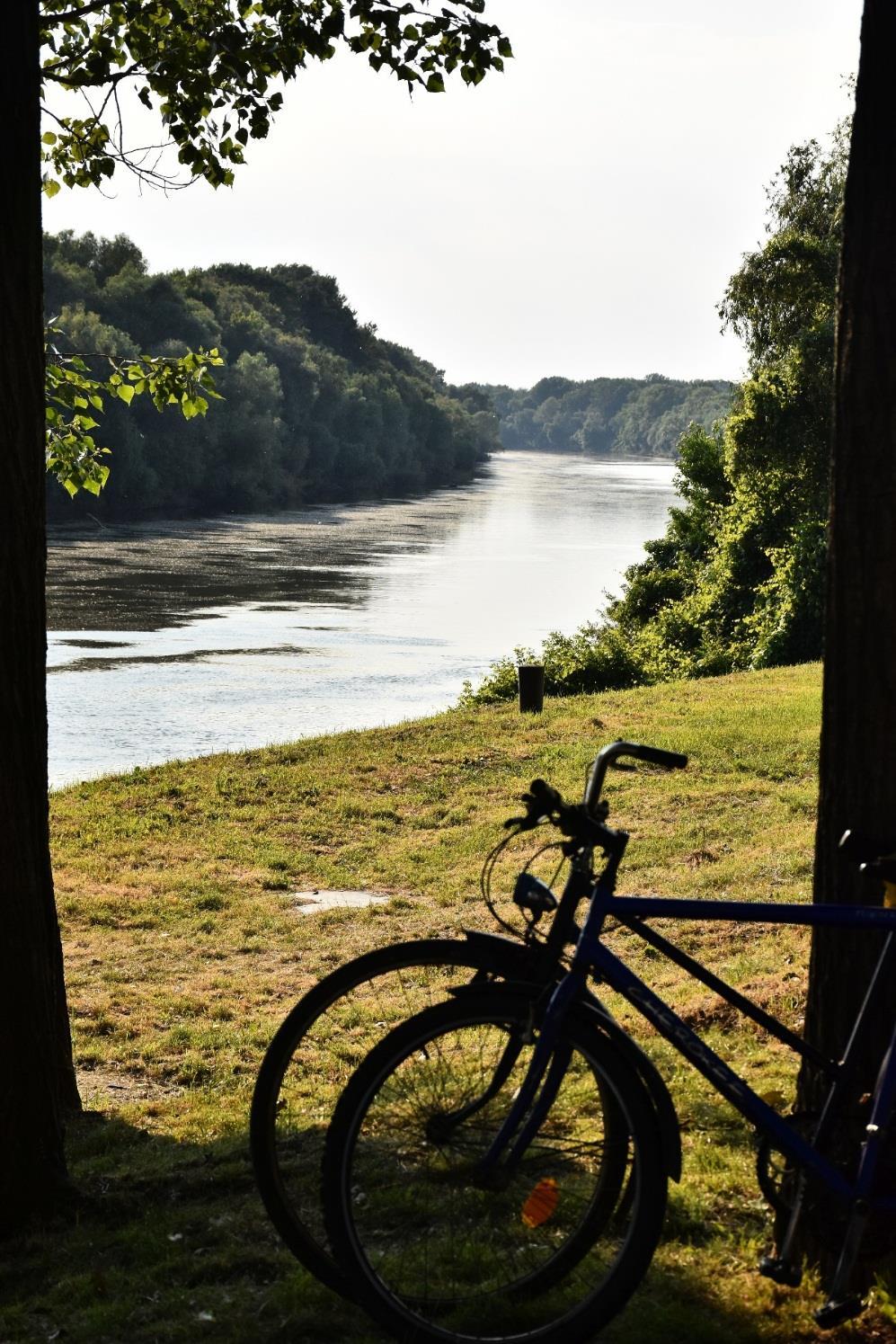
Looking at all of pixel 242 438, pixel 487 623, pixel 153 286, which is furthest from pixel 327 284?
pixel 487 623

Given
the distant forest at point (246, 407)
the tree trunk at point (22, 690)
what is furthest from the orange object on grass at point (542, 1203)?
the distant forest at point (246, 407)

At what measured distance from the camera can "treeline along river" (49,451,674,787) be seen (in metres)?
21.9

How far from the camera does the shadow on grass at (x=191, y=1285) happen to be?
313 cm

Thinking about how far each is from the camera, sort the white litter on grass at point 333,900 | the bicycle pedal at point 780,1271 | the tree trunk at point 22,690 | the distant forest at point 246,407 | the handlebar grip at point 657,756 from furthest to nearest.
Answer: the distant forest at point 246,407 → the white litter on grass at point 333,900 → the tree trunk at point 22,690 → the bicycle pedal at point 780,1271 → the handlebar grip at point 657,756

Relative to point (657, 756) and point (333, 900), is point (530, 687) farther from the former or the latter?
point (657, 756)

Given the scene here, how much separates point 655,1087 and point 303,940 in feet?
21.8

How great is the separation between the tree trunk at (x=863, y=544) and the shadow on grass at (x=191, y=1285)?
613 millimetres

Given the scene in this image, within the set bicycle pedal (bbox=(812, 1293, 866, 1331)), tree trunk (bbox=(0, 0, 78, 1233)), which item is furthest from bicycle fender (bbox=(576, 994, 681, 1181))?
tree trunk (bbox=(0, 0, 78, 1233))

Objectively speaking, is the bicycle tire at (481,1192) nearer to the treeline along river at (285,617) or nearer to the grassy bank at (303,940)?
the grassy bank at (303,940)

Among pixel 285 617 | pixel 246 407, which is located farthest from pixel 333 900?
pixel 246 407

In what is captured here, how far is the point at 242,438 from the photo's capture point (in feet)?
272

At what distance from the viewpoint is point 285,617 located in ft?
118

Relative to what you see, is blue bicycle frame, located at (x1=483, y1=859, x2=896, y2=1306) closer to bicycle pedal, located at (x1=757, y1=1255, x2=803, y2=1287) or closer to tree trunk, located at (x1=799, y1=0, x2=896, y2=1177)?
bicycle pedal, located at (x1=757, y1=1255, x2=803, y2=1287)

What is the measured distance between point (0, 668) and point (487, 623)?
31.9 m
